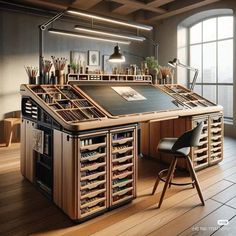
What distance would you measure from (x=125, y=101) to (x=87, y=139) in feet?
3.30

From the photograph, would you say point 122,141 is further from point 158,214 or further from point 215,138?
point 215,138

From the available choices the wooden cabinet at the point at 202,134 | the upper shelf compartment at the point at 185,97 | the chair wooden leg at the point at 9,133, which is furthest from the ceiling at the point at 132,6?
the wooden cabinet at the point at 202,134

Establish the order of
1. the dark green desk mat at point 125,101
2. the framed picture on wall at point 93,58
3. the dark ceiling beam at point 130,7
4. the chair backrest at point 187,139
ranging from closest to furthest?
1. the chair backrest at point 187,139
2. the dark green desk mat at point 125,101
3. the dark ceiling beam at point 130,7
4. the framed picture on wall at point 93,58

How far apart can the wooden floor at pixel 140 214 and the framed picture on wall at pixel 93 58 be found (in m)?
4.66

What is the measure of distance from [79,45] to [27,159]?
4577mm

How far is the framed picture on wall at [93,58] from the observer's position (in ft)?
24.2

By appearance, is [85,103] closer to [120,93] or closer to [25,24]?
[120,93]

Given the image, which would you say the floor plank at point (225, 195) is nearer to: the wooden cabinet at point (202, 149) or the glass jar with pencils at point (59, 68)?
the wooden cabinet at point (202, 149)

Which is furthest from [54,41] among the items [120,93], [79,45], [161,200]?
[161,200]

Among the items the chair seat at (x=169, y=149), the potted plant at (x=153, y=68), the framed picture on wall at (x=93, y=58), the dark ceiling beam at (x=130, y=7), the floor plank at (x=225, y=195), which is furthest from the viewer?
the framed picture on wall at (x=93, y=58)

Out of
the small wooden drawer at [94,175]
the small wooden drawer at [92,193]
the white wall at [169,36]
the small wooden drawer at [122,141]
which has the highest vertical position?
the white wall at [169,36]

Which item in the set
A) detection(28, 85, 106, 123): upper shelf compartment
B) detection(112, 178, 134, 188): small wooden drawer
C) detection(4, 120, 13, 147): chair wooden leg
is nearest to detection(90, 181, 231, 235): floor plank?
detection(112, 178, 134, 188): small wooden drawer

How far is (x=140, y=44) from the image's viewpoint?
8586mm

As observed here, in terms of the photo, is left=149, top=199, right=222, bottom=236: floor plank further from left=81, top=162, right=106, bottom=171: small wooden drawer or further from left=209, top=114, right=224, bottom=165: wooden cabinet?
left=209, top=114, right=224, bottom=165: wooden cabinet
